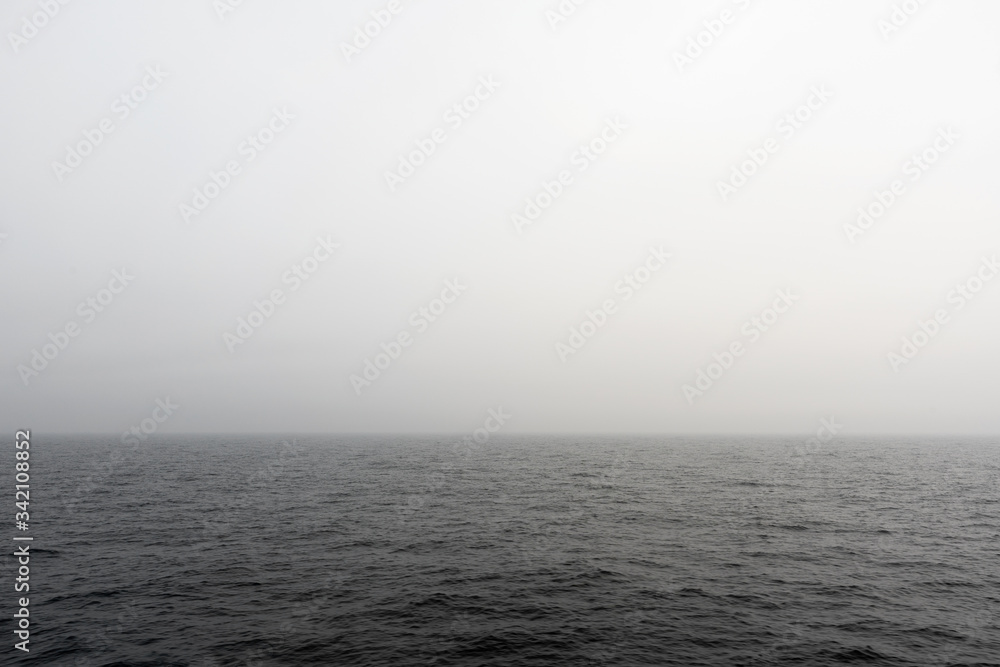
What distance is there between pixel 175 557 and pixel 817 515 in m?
59.2

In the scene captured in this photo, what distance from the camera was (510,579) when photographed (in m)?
31.5

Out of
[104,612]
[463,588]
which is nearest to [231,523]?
[104,612]

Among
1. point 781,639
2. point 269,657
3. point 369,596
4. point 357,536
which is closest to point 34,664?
point 269,657

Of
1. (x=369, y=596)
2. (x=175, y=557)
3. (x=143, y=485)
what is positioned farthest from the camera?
(x=143, y=485)

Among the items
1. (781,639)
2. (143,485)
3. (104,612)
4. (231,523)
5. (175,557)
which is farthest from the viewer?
(143,485)

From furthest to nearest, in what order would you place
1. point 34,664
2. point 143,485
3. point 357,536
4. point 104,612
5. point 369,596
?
1. point 143,485
2. point 357,536
3. point 369,596
4. point 104,612
5. point 34,664

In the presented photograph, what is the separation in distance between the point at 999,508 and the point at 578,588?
195ft

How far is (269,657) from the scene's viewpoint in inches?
842

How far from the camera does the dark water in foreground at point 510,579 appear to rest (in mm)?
22516

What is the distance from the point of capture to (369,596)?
93.8 ft

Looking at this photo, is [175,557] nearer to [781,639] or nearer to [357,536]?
[357,536]

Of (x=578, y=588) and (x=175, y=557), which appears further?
(x=175, y=557)

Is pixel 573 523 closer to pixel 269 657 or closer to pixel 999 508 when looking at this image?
pixel 269 657

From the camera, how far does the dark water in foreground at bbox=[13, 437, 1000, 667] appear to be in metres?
22.5
